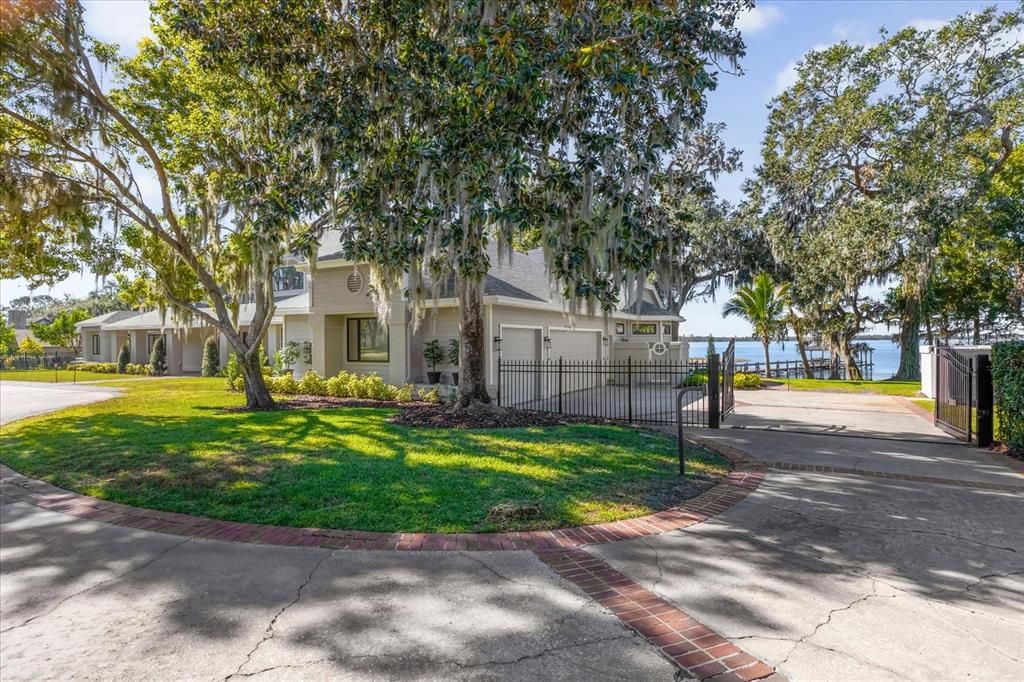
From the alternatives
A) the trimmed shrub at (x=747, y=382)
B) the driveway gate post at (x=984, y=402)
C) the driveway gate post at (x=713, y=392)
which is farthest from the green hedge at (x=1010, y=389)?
the trimmed shrub at (x=747, y=382)

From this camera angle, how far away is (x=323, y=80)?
9070 millimetres

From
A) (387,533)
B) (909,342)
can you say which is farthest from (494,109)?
(909,342)

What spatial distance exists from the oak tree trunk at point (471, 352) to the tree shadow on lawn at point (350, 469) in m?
1.64

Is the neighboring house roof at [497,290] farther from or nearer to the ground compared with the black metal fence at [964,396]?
farther from the ground

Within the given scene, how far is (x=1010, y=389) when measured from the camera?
7719mm

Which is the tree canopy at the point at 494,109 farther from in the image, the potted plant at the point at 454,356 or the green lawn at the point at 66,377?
the green lawn at the point at 66,377

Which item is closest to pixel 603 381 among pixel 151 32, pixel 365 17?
pixel 365 17

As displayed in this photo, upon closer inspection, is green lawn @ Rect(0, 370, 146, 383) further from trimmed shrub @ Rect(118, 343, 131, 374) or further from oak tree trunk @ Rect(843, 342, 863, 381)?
oak tree trunk @ Rect(843, 342, 863, 381)

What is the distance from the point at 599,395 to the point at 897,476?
10.8 metres

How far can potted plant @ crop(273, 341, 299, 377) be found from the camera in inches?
683

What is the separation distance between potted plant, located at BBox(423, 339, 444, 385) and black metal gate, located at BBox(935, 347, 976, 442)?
442 inches

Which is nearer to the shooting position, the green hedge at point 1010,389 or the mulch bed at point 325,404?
the green hedge at point 1010,389

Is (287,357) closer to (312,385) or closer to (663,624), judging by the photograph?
(312,385)

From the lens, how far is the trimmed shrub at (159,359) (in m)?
25.6
